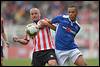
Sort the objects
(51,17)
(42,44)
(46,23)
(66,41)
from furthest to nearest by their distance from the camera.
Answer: (51,17), (66,41), (42,44), (46,23)

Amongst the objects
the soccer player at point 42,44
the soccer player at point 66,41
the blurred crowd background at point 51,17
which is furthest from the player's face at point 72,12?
the blurred crowd background at point 51,17

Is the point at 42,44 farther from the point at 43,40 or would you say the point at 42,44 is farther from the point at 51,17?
the point at 51,17

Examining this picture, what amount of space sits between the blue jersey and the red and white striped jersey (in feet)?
0.75

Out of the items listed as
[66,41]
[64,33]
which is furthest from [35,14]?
[66,41]

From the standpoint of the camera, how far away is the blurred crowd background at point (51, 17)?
1005 inches

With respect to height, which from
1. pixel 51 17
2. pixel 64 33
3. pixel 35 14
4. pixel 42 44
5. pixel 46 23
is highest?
pixel 35 14

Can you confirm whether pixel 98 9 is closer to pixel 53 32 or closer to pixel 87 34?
pixel 87 34

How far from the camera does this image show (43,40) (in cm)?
1238

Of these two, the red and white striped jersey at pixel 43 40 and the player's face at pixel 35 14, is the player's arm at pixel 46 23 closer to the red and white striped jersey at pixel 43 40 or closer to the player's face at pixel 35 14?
the red and white striped jersey at pixel 43 40

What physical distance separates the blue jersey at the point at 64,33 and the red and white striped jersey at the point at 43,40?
0.23m

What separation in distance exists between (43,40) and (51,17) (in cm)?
1301

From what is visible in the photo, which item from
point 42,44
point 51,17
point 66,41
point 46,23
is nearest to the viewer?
point 46,23

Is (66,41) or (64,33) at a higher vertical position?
(64,33)

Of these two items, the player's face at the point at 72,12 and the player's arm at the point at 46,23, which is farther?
the player's face at the point at 72,12
